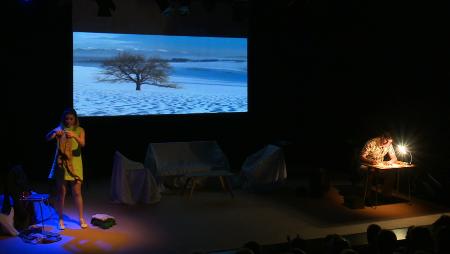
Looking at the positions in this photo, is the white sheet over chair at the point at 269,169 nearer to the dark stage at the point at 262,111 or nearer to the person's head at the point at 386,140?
the dark stage at the point at 262,111

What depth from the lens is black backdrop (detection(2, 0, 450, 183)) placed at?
8445 mm

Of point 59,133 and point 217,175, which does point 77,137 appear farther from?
point 217,175

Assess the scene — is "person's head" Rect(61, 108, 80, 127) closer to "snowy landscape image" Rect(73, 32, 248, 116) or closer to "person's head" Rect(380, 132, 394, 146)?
"snowy landscape image" Rect(73, 32, 248, 116)

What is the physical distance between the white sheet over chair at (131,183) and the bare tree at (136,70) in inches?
79.9

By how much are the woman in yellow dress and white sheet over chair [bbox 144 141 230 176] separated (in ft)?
6.42

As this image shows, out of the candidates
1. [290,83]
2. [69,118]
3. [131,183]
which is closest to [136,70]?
[131,183]

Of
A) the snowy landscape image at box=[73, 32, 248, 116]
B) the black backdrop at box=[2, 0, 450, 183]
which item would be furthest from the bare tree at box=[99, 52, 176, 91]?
the black backdrop at box=[2, 0, 450, 183]

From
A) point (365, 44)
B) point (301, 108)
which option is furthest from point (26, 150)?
point (365, 44)

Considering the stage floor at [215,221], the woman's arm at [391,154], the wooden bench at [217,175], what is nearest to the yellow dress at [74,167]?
the stage floor at [215,221]

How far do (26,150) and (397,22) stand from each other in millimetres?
5696

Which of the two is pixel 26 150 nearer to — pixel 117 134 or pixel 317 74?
pixel 117 134

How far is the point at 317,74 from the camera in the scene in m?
10.8

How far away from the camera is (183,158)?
890 cm

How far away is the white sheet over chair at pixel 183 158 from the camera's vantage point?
863 centimetres
